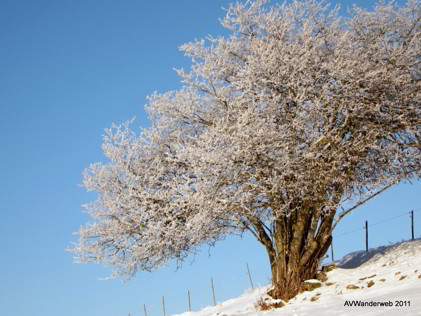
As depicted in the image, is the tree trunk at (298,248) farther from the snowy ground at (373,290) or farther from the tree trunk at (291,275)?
the snowy ground at (373,290)

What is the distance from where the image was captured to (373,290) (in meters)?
15.1

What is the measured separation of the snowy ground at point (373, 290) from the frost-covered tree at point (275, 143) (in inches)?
44.5

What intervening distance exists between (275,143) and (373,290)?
5.01 m

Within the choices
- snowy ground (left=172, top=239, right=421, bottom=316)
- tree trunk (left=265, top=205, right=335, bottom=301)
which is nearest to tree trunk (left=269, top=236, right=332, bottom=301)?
tree trunk (left=265, top=205, right=335, bottom=301)

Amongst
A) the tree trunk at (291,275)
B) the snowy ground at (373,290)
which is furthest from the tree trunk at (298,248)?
the snowy ground at (373,290)

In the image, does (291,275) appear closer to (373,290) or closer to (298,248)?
(298,248)

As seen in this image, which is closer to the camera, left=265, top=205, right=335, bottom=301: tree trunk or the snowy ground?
the snowy ground

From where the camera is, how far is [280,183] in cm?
1597

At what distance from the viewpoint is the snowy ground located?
40.1 ft

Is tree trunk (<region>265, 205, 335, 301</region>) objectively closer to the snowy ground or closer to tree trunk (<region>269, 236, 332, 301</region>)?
tree trunk (<region>269, 236, 332, 301</region>)

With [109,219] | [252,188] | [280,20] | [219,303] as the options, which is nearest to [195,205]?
[252,188]

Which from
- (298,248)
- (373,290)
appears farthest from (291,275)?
(373,290)

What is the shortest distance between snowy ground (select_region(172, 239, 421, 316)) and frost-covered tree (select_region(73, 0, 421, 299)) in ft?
3.71

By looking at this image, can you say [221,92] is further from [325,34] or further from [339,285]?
[339,285]
